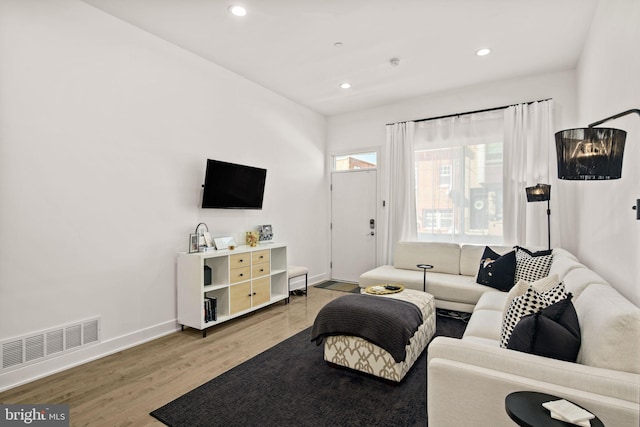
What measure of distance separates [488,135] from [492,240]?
1.48m

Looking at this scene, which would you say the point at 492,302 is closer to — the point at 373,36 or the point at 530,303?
the point at 530,303

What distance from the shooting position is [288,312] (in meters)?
4.28

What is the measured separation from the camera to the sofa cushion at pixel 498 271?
12.1ft

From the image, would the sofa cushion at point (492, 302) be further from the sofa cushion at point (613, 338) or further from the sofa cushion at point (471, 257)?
the sofa cushion at point (613, 338)

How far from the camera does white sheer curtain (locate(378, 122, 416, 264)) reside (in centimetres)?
525

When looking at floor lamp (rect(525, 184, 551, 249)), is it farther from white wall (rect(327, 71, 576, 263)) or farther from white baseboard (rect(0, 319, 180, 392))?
white baseboard (rect(0, 319, 180, 392))

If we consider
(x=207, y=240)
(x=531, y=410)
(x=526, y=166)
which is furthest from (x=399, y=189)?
(x=531, y=410)

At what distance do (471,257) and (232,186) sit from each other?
3.22 m

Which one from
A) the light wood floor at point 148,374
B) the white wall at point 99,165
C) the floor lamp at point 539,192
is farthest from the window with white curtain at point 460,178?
the white wall at point 99,165

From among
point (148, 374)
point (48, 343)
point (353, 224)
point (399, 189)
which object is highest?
point (399, 189)

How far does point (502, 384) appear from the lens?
4.70 ft

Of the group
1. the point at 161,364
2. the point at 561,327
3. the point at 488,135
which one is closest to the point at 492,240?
the point at 488,135

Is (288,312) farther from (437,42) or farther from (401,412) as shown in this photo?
(437,42)

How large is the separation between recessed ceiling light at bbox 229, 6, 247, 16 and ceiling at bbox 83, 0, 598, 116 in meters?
0.05
